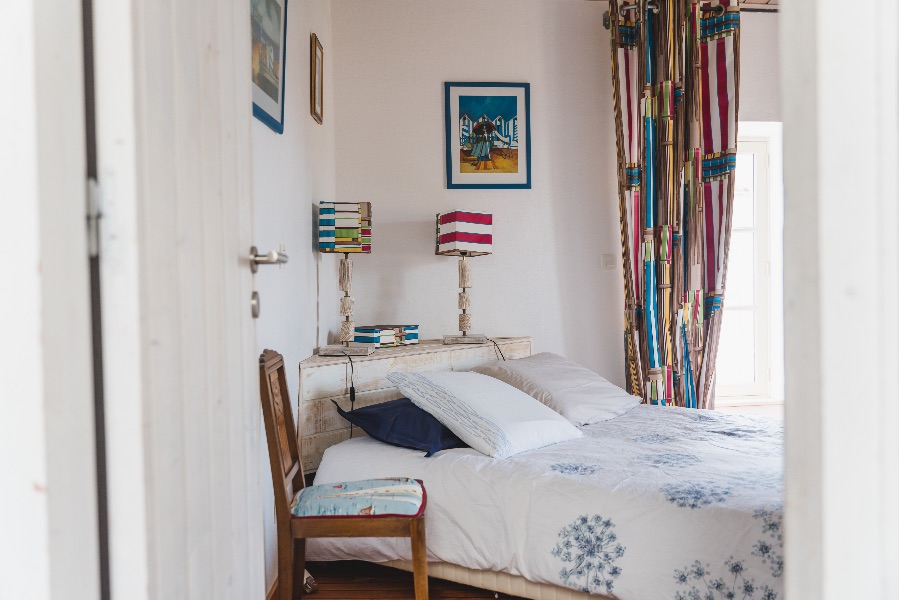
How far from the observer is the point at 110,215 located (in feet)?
2.73

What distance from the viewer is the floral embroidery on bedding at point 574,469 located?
2.08 meters

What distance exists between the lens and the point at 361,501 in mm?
2021

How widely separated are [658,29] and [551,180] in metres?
1.10

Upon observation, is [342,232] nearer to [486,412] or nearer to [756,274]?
[486,412]

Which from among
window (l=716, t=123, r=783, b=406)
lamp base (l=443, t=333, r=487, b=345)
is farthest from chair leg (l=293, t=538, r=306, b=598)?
window (l=716, t=123, r=783, b=406)

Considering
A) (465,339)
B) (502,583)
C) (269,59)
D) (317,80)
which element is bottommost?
(502,583)

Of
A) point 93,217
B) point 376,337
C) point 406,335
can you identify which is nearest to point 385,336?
point 376,337

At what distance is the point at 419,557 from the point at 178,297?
133 centimetres

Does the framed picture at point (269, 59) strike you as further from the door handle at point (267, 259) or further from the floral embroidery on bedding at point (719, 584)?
the floral embroidery on bedding at point (719, 584)

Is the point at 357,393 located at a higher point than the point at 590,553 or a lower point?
higher

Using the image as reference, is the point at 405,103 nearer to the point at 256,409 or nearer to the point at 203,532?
the point at 256,409

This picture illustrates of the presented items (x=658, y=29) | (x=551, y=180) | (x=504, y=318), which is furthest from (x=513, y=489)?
(x=658, y=29)

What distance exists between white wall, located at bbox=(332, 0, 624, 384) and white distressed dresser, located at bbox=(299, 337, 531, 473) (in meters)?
0.71

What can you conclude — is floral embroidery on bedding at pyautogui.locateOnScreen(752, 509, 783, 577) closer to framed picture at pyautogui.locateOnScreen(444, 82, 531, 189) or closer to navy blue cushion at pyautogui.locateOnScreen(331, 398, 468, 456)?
navy blue cushion at pyautogui.locateOnScreen(331, 398, 468, 456)
